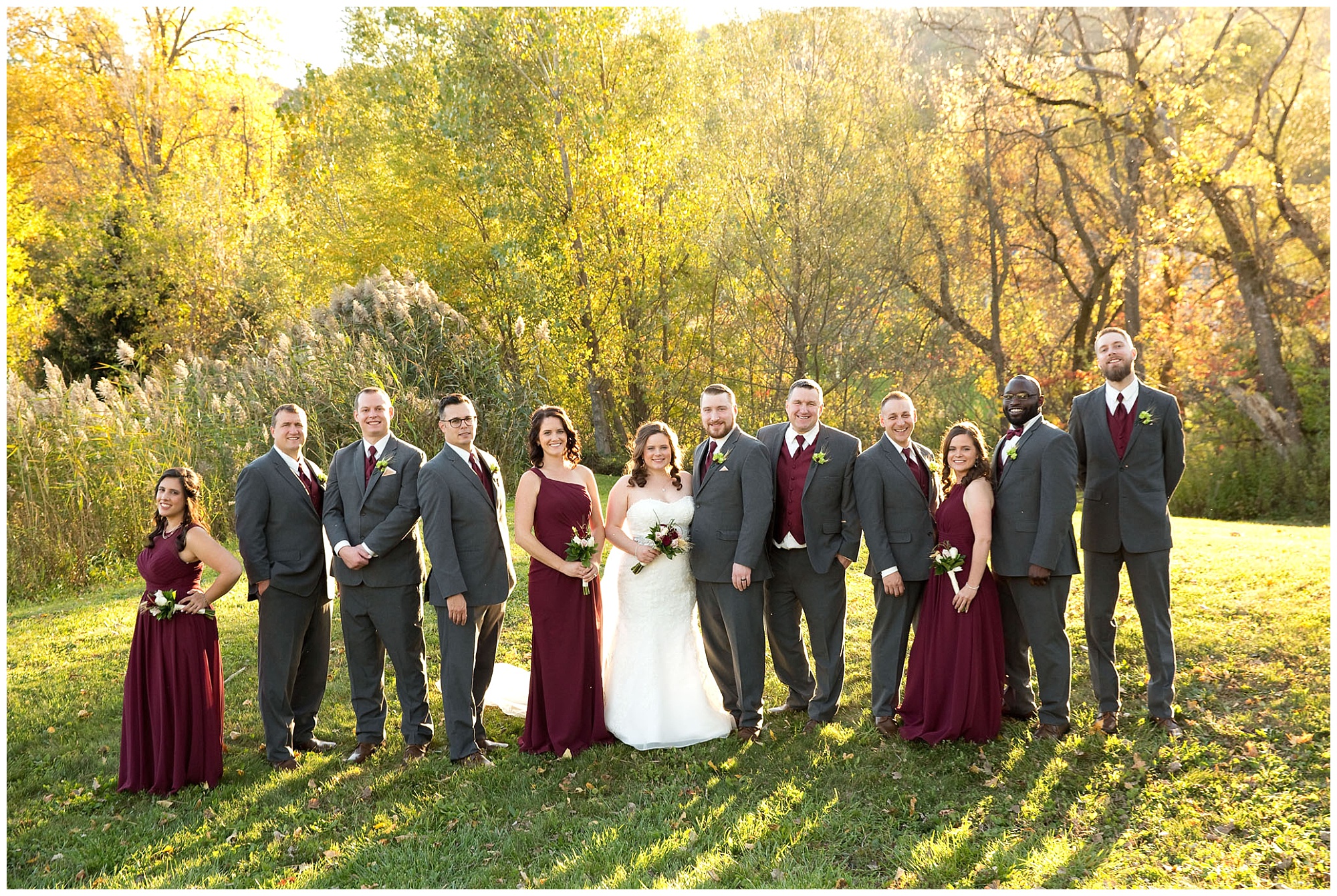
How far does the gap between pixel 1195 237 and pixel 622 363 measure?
12015 mm

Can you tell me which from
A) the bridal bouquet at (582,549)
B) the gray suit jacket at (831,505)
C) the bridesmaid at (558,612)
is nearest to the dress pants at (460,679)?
the bridesmaid at (558,612)

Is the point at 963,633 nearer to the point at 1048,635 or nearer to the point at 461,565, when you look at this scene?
the point at 1048,635

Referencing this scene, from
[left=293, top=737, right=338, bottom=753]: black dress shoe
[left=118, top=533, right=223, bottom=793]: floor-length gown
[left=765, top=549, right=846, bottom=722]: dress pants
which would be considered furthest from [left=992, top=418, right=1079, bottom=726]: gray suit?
[left=118, top=533, right=223, bottom=793]: floor-length gown

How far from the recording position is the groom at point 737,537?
5.91 m

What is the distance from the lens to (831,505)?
598cm

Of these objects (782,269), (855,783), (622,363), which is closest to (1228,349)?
(782,269)

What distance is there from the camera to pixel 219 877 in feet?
14.5

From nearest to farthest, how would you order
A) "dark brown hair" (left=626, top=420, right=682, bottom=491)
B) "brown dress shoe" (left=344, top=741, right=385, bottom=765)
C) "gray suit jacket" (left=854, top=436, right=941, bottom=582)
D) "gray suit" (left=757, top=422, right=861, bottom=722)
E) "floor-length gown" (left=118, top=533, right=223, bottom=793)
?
"floor-length gown" (left=118, top=533, right=223, bottom=793), "brown dress shoe" (left=344, top=741, right=385, bottom=765), "gray suit jacket" (left=854, top=436, right=941, bottom=582), "gray suit" (left=757, top=422, right=861, bottom=722), "dark brown hair" (left=626, top=420, right=682, bottom=491)

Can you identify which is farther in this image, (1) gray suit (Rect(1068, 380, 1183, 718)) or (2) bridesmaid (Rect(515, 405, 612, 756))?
(2) bridesmaid (Rect(515, 405, 612, 756))

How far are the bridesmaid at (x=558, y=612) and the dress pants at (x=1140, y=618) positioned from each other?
3131mm

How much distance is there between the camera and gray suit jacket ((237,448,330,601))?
5.71 metres

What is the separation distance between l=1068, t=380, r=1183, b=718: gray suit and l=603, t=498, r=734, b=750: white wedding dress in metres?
2.44

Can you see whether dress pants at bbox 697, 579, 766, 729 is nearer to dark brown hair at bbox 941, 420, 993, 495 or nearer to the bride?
the bride

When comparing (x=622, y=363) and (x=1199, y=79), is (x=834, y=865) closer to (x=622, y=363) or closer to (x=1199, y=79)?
(x=622, y=363)
